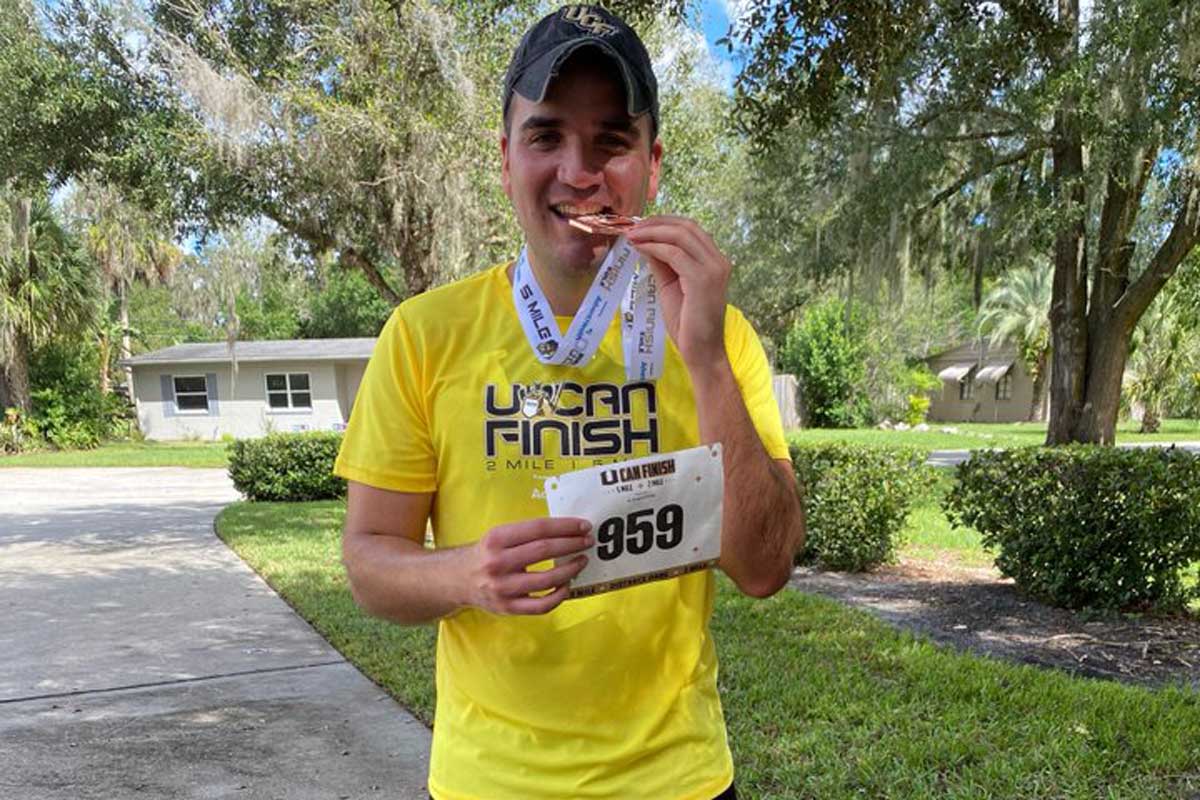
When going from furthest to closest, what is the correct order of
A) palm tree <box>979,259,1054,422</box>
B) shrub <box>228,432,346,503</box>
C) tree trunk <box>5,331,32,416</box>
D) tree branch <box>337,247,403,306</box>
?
palm tree <box>979,259,1054,422</box> < tree trunk <box>5,331,32,416</box> < shrub <box>228,432,346,503</box> < tree branch <box>337,247,403,306</box>

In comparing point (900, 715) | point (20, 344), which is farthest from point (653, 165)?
point (20, 344)

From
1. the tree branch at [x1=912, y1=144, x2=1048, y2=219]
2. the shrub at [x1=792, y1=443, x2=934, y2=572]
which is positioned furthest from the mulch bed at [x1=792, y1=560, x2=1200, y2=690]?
the tree branch at [x1=912, y1=144, x2=1048, y2=219]

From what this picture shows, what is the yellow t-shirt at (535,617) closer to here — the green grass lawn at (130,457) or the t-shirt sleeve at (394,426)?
the t-shirt sleeve at (394,426)

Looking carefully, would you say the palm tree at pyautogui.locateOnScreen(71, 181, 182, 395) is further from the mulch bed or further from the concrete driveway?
the mulch bed

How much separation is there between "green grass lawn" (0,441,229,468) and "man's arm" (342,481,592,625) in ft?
64.6

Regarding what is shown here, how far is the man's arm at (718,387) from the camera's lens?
3.95ft

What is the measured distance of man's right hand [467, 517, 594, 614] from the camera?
1.02 metres

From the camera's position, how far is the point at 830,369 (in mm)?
29359

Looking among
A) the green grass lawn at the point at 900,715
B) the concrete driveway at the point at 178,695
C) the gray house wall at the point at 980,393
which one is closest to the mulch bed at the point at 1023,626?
the green grass lawn at the point at 900,715

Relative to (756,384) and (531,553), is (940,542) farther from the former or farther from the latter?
(531,553)

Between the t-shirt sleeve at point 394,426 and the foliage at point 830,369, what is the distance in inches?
1125

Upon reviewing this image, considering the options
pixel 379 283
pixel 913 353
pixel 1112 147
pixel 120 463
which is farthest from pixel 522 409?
pixel 913 353

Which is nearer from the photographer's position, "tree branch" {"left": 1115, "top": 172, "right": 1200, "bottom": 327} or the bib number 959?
the bib number 959

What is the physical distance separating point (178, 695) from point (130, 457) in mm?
19480
